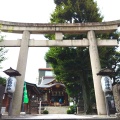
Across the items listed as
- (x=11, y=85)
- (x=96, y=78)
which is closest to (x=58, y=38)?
(x=96, y=78)

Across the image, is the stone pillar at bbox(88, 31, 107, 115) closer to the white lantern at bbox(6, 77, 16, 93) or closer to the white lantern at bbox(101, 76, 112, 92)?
the white lantern at bbox(101, 76, 112, 92)

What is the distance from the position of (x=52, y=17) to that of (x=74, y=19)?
2143mm

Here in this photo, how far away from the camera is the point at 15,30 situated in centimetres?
980

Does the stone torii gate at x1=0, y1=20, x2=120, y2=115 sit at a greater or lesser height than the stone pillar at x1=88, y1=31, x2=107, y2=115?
greater

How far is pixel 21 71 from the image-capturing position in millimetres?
8742

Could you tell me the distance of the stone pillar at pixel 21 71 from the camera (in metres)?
8.04

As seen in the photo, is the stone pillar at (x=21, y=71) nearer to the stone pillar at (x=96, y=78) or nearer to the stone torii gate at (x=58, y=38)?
the stone torii gate at (x=58, y=38)

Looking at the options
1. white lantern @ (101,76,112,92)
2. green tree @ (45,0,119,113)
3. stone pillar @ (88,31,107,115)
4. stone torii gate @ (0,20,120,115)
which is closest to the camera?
white lantern @ (101,76,112,92)

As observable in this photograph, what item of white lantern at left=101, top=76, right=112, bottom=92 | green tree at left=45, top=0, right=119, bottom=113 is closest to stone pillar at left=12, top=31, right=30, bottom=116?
green tree at left=45, top=0, right=119, bottom=113

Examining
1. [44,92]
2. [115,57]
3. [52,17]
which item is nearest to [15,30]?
[52,17]

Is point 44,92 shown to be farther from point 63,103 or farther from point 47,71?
point 47,71

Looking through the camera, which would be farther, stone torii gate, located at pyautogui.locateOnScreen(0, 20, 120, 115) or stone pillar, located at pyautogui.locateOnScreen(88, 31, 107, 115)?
stone torii gate, located at pyautogui.locateOnScreen(0, 20, 120, 115)

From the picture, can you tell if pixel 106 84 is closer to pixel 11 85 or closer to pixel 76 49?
pixel 11 85

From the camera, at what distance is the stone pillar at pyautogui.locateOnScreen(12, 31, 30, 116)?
8041 millimetres
